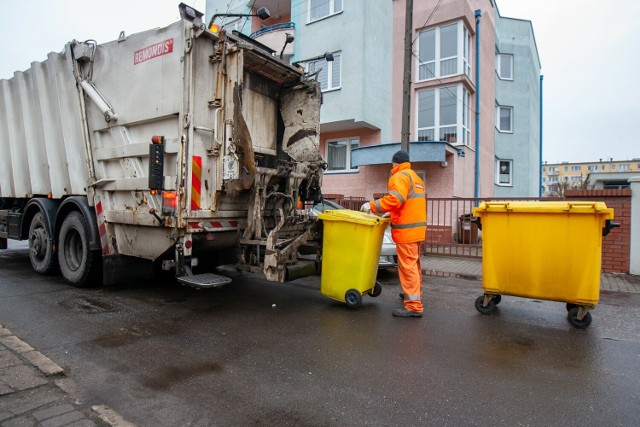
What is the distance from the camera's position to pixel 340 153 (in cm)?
1570

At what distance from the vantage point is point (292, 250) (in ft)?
15.3

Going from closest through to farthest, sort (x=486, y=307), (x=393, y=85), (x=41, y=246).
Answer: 1. (x=486, y=307)
2. (x=41, y=246)
3. (x=393, y=85)

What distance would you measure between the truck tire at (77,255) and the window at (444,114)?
39.5ft

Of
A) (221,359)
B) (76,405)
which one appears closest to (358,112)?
(221,359)

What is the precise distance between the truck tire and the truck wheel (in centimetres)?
30

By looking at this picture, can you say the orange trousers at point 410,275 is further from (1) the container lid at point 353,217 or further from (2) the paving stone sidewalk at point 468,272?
(2) the paving stone sidewalk at point 468,272

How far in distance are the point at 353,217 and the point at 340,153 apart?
1129 cm

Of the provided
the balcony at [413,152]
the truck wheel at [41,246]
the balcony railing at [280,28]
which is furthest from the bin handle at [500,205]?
the balcony railing at [280,28]

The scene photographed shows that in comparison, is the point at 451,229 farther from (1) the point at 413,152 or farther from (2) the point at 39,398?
(2) the point at 39,398

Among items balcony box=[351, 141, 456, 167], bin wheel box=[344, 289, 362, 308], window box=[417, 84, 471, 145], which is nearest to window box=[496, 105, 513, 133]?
window box=[417, 84, 471, 145]

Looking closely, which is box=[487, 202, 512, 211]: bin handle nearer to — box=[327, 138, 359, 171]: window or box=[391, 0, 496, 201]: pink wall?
box=[391, 0, 496, 201]: pink wall

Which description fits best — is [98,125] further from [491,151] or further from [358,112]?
[491,151]

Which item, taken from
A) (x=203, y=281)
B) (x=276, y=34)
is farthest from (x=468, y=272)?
(x=276, y=34)

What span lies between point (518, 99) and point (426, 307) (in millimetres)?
18166
